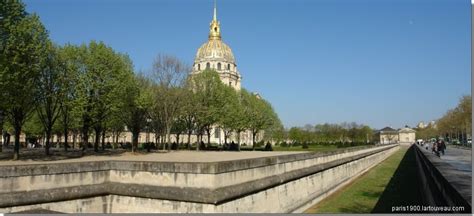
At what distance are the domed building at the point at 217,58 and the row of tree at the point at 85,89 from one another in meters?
65.8

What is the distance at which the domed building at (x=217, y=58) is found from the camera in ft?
408

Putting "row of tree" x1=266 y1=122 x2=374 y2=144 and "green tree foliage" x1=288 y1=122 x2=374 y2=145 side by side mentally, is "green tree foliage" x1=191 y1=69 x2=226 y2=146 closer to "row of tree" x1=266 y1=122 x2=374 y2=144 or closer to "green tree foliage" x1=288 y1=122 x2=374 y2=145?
"row of tree" x1=266 y1=122 x2=374 y2=144

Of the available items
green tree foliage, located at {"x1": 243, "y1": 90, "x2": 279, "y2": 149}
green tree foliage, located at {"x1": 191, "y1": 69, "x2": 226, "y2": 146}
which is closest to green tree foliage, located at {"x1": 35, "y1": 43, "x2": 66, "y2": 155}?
green tree foliage, located at {"x1": 191, "y1": 69, "x2": 226, "y2": 146}

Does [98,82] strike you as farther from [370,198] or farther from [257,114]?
[257,114]

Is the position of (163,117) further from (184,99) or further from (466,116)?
(466,116)

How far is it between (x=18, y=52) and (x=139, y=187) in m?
12.9

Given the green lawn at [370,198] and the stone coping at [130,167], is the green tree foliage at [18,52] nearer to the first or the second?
the stone coping at [130,167]

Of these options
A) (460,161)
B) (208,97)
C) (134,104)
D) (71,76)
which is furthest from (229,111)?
(460,161)

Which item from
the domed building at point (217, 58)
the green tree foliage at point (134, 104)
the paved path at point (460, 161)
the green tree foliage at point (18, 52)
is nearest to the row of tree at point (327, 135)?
the domed building at point (217, 58)

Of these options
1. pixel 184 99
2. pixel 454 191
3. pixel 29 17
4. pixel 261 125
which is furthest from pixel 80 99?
pixel 261 125

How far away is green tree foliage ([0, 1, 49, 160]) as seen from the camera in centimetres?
2006

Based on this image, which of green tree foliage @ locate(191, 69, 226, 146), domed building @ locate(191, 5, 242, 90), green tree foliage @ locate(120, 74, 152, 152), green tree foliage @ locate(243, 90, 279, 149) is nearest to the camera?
green tree foliage @ locate(120, 74, 152, 152)

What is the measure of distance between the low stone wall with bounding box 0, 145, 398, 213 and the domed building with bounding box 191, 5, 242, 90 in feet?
358

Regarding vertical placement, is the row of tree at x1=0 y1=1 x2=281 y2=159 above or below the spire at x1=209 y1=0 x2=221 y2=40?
below
